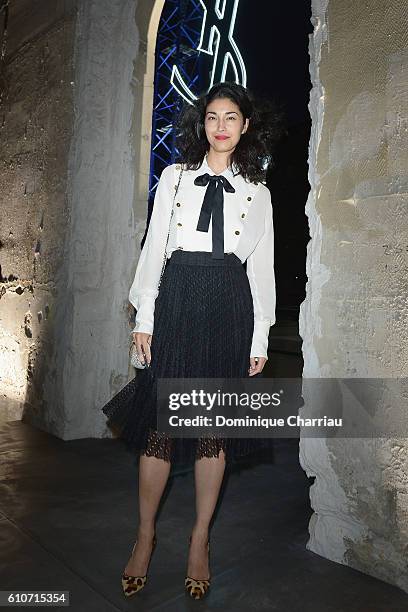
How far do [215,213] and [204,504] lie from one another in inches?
39.3

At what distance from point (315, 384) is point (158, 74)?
15797 mm

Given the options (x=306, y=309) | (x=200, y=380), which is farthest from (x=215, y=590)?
(x=306, y=309)

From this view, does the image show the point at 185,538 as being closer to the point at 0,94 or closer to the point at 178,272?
the point at 178,272

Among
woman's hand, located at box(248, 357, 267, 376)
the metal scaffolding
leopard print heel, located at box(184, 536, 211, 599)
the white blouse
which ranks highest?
the metal scaffolding

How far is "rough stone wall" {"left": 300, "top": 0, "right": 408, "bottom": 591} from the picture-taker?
66.3 inches

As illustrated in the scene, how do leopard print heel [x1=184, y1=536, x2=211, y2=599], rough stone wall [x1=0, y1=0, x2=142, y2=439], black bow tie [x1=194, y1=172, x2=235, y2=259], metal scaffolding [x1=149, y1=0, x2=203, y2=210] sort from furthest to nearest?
metal scaffolding [x1=149, y1=0, x2=203, y2=210]
rough stone wall [x1=0, y1=0, x2=142, y2=439]
black bow tie [x1=194, y1=172, x2=235, y2=259]
leopard print heel [x1=184, y1=536, x2=211, y2=599]

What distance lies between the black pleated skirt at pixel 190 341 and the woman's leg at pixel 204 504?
38mm

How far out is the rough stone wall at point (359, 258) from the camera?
5.52ft

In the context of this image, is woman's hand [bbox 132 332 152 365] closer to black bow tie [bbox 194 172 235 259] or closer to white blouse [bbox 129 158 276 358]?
white blouse [bbox 129 158 276 358]

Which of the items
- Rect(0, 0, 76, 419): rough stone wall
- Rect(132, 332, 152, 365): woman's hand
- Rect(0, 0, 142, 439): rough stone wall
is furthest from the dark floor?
Rect(0, 0, 76, 419): rough stone wall

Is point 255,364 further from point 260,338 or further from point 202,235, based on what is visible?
point 202,235

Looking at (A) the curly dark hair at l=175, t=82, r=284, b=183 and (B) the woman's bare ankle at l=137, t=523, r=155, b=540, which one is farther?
(A) the curly dark hair at l=175, t=82, r=284, b=183

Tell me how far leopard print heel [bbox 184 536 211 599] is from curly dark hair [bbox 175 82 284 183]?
1.38 metres

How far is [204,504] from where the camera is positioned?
5.45 feet
